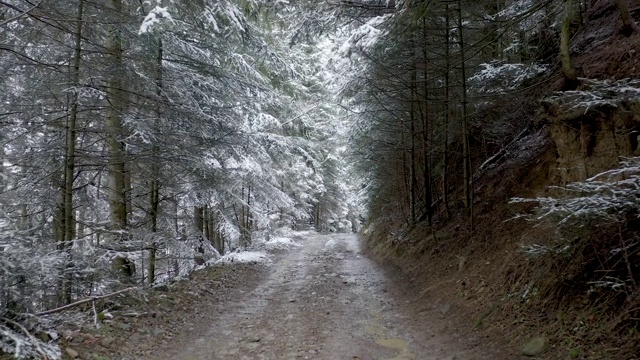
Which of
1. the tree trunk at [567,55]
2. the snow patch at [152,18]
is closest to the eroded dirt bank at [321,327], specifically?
the tree trunk at [567,55]

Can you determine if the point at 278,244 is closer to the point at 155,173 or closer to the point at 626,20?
the point at 155,173

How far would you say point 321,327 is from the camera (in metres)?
6.52

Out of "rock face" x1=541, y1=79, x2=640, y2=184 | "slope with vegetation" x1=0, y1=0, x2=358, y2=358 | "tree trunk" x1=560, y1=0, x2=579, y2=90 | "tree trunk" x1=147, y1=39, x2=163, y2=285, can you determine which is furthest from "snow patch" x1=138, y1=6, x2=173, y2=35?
"tree trunk" x1=560, y1=0, x2=579, y2=90

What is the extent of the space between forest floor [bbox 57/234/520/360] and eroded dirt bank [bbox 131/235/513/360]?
15 mm

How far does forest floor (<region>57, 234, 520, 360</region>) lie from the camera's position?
5.34 m

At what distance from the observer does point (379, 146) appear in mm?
13617

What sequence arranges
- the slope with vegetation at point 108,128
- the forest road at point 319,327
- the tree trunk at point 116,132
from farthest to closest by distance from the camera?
1. the tree trunk at point 116,132
2. the forest road at point 319,327
3. the slope with vegetation at point 108,128

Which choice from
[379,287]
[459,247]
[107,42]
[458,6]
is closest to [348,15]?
[458,6]

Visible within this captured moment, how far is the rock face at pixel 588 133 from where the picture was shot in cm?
526

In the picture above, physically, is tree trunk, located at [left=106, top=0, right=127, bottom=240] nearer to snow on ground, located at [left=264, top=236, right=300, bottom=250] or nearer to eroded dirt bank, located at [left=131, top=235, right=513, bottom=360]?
eroded dirt bank, located at [left=131, top=235, right=513, bottom=360]

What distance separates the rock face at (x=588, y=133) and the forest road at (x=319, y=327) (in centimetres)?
334

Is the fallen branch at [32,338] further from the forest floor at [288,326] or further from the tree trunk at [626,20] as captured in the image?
the tree trunk at [626,20]

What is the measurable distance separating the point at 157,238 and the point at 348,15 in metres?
6.19

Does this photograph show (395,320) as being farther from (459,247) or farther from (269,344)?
(459,247)
